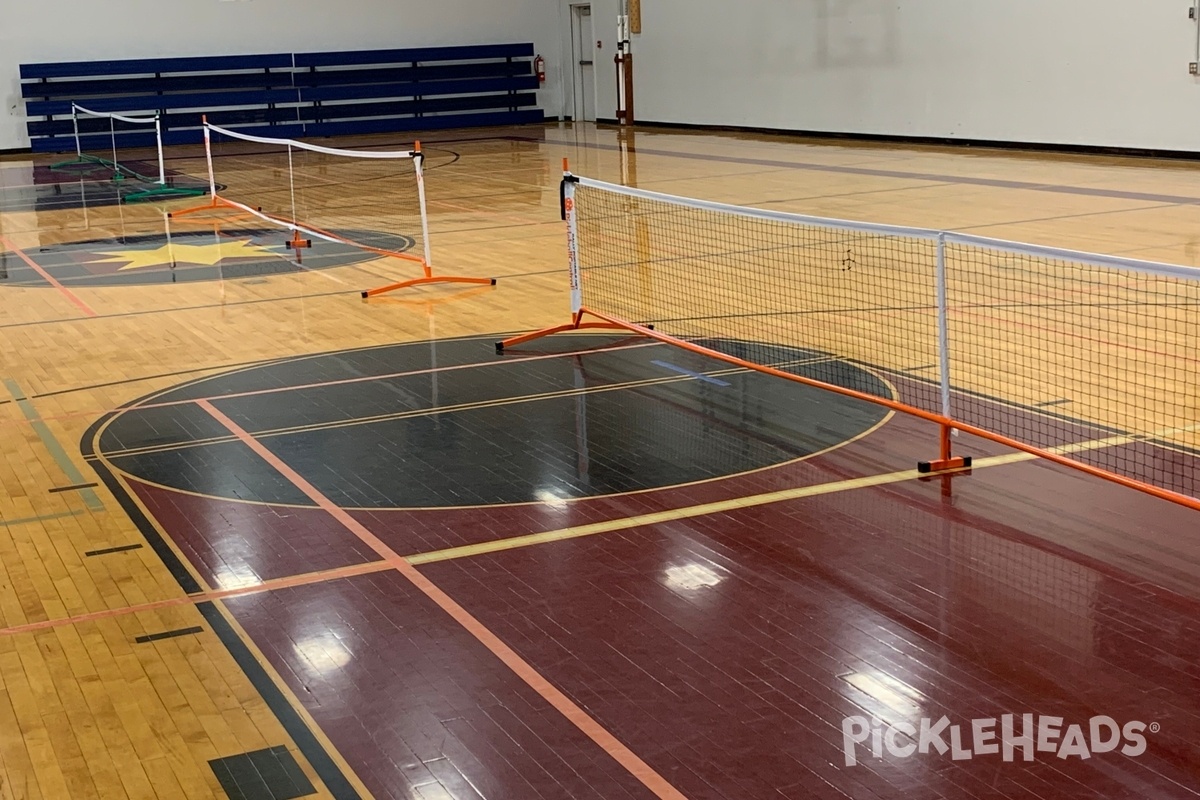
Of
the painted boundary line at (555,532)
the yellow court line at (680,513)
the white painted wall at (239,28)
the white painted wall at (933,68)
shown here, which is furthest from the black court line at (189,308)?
the white painted wall at (239,28)

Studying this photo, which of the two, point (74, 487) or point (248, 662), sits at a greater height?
point (74, 487)

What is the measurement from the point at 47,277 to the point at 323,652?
35.2 ft

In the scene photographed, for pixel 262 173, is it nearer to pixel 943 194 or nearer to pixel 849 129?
→ pixel 849 129

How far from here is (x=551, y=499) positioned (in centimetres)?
698

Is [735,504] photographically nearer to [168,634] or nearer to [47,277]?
[168,634]

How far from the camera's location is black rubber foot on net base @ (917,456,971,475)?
7.06m

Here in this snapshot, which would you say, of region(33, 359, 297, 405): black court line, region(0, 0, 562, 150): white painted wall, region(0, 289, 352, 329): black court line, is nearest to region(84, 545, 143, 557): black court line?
region(33, 359, 297, 405): black court line

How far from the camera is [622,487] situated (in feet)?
23.4

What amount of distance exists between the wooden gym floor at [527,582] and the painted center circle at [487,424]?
34 mm

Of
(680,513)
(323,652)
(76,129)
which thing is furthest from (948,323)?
(76,129)

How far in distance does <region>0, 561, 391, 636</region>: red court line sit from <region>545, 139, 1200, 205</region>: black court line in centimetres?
1297

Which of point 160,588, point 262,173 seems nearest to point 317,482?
point 160,588

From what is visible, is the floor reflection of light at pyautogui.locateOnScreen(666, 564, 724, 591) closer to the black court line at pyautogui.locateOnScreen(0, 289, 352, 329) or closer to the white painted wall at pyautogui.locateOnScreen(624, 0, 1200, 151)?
the black court line at pyautogui.locateOnScreen(0, 289, 352, 329)

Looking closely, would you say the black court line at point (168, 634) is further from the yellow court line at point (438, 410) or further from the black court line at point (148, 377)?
the black court line at point (148, 377)
